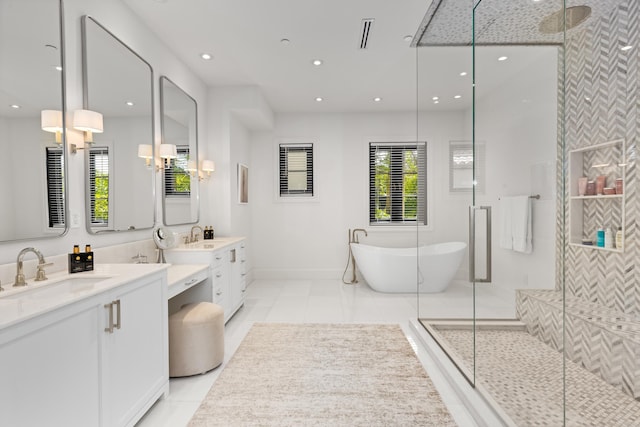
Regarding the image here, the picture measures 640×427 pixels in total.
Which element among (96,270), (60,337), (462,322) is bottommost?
(462,322)

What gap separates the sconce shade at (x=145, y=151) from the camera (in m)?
2.73

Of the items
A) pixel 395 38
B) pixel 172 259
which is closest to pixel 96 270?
pixel 172 259

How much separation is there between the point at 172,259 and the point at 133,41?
1.89 metres

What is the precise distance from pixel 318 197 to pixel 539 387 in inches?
164

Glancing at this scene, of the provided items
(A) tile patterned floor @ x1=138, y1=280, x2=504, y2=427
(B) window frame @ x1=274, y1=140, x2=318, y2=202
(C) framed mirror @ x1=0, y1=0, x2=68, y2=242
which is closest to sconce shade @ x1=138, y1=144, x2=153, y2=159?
(C) framed mirror @ x1=0, y1=0, x2=68, y2=242

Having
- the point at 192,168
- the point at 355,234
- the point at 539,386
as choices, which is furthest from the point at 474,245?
the point at 355,234

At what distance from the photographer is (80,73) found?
2115 millimetres

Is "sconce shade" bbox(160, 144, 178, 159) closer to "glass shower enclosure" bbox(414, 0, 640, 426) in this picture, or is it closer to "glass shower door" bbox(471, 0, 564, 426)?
"glass shower enclosure" bbox(414, 0, 640, 426)

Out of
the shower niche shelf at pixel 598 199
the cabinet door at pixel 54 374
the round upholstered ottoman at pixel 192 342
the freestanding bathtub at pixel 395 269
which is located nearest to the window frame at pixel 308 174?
the freestanding bathtub at pixel 395 269

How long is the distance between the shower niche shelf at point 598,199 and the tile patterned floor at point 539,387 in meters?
0.99

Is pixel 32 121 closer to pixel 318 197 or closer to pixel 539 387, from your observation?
pixel 539 387

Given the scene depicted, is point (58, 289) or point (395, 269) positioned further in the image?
point (395, 269)

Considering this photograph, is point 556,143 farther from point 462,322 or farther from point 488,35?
point 462,322

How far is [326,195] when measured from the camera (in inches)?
212
